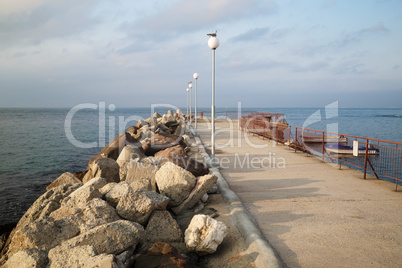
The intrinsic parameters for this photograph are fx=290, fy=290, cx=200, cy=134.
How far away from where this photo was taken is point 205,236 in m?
4.43

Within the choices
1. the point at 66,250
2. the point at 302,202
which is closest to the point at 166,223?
the point at 66,250

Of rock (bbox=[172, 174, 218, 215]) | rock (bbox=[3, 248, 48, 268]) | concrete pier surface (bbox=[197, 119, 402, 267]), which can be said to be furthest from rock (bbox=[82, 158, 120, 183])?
rock (bbox=[3, 248, 48, 268])

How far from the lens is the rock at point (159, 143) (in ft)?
40.7

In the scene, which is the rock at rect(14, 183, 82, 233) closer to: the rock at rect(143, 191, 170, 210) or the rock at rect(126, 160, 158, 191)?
the rock at rect(126, 160, 158, 191)

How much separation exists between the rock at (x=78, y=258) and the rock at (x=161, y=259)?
575mm

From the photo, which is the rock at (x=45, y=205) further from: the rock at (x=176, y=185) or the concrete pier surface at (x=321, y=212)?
the concrete pier surface at (x=321, y=212)

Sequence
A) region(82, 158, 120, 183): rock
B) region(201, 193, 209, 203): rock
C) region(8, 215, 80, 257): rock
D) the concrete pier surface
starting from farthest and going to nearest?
region(82, 158, 120, 183): rock, region(201, 193, 209, 203): rock, the concrete pier surface, region(8, 215, 80, 257): rock

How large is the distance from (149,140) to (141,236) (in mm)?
8759

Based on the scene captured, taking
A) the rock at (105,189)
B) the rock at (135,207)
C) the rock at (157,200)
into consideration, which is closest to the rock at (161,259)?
the rock at (135,207)

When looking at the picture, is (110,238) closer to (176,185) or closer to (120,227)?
(120,227)

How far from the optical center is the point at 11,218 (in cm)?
930

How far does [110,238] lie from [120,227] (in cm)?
22

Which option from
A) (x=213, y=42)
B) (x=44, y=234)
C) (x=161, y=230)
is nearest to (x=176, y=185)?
(x=161, y=230)

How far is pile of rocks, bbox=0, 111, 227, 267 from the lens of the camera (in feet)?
12.3
